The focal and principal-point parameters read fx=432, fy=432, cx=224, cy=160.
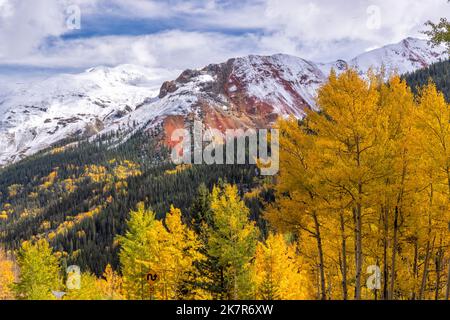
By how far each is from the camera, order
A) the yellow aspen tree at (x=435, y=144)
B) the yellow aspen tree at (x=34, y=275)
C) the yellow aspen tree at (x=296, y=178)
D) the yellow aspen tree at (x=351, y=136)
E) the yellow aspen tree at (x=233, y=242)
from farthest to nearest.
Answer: the yellow aspen tree at (x=34, y=275) < the yellow aspen tree at (x=233, y=242) < the yellow aspen tree at (x=296, y=178) < the yellow aspen tree at (x=435, y=144) < the yellow aspen tree at (x=351, y=136)

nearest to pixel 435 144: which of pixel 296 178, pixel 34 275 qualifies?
pixel 296 178

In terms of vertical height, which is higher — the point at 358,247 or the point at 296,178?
the point at 296,178

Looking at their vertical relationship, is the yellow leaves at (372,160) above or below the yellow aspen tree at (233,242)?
above

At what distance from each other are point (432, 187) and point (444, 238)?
261 cm

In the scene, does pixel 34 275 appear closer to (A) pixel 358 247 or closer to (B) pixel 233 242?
(B) pixel 233 242

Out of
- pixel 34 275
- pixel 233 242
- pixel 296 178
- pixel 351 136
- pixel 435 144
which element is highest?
pixel 351 136

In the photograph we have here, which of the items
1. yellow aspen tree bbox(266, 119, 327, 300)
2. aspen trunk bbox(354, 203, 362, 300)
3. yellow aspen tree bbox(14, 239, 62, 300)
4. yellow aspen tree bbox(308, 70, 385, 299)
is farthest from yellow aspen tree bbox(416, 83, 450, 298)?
yellow aspen tree bbox(14, 239, 62, 300)

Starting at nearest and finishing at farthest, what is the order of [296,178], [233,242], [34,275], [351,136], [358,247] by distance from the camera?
1. [351,136]
2. [358,247]
3. [296,178]
4. [233,242]
5. [34,275]

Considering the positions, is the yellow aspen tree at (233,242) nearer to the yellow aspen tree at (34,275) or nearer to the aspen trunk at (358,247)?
the aspen trunk at (358,247)

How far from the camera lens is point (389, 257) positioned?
67.9 ft

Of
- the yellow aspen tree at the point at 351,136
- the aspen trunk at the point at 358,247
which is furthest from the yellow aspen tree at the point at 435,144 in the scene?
the aspen trunk at the point at 358,247

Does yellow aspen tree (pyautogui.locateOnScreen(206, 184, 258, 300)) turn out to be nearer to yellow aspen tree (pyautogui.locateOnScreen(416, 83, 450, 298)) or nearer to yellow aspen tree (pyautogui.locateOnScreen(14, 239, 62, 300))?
yellow aspen tree (pyautogui.locateOnScreen(416, 83, 450, 298))
